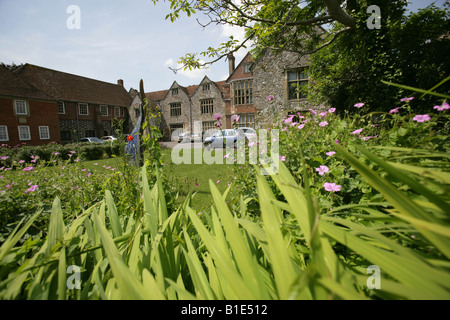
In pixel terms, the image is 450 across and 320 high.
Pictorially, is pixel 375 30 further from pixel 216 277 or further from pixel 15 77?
pixel 15 77

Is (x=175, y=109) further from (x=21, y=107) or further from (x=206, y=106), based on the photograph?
(x=21, y=107)

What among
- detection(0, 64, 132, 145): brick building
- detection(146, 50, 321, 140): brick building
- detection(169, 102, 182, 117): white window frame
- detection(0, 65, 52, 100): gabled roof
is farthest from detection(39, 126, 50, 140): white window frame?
detection(169, 102, 182, 117): white window frame

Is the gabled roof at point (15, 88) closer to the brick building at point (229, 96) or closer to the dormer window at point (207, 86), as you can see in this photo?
the brick building at point (229, 96)

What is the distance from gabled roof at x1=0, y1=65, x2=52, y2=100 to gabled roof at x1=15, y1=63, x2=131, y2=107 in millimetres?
1636

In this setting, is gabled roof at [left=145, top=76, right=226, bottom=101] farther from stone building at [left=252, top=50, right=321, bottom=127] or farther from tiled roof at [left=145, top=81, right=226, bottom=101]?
stone building at [left=252, top=50, right=321, bottom=127]

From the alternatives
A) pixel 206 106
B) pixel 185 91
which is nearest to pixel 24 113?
pixel 185 91

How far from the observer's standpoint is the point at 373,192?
134cm

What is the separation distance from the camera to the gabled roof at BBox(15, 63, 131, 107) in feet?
76.7

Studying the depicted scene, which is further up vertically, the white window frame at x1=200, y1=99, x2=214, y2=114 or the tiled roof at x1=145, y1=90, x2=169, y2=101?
the tiled roof at x1=145, y1=90, x2=169, y2=101

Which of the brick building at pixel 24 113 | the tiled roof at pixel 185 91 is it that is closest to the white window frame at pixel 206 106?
the tiled roof at pixel 185 91

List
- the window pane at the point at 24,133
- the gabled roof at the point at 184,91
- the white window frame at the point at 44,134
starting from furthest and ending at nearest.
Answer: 1. the gabled roof at the point at 184,91
2. the white window frame at the point at 44,134
3. the window pane at the point at 24,133

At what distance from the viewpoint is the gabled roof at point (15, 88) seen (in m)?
19.0

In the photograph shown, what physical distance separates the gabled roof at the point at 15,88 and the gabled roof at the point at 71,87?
1.64 meters
